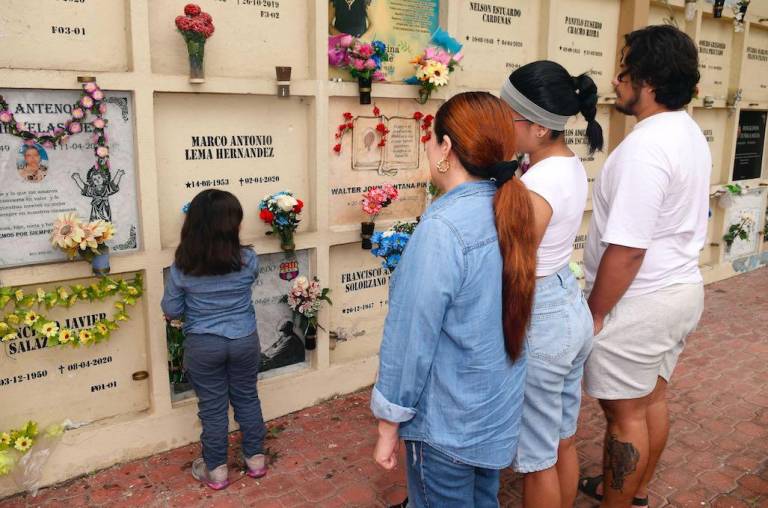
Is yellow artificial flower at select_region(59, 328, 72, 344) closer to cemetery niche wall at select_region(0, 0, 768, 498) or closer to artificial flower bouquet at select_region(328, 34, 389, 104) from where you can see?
cemetery niche wall at select_region(0, 0, 768, 498)

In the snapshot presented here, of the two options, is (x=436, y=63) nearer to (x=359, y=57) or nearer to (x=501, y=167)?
(x=359, y=57)

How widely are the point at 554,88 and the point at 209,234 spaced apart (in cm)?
154

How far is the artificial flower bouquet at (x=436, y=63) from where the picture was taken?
3973mm

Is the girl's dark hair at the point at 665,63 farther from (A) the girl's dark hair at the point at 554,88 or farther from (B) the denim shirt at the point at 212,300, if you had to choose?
(B) the denim shirt at the point at 212,300

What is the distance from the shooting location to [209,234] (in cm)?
281

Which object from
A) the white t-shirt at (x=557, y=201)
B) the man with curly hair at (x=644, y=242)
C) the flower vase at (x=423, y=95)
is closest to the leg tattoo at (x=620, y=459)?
the man with curly hair at (x=644, y=242)

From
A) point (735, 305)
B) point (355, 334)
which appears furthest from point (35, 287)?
point (735, 305)

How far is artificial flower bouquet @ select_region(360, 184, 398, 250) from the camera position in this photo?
3.88 meters

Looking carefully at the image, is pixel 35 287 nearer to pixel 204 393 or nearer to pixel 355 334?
pixel 204 393

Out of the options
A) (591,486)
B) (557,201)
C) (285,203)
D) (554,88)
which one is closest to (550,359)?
(557,201)

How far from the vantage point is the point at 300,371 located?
12.9 feet

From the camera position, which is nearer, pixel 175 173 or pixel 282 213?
pixel 175 173

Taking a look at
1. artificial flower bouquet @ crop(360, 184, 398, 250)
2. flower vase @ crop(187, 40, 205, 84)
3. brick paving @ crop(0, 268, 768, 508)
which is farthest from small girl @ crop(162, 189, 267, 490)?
artificial flower bouquet @ crop(360, 184, 398, 250)

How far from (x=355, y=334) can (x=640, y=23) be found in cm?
378
